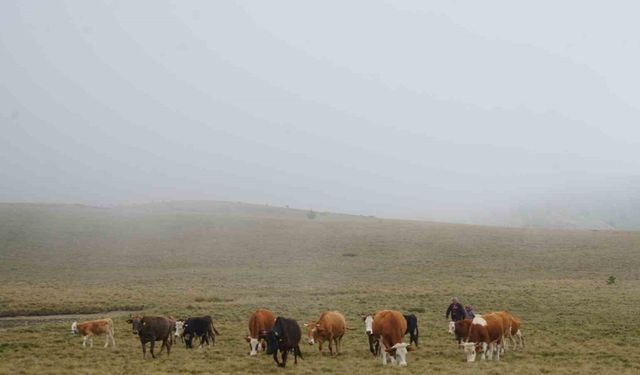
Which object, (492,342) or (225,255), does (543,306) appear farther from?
(225,255)

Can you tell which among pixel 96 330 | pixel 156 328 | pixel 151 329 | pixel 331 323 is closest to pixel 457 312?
pixel 331 323

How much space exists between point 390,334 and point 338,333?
7.56 feet

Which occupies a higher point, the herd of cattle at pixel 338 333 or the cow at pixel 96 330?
the herd of cattle at pixel 338 333

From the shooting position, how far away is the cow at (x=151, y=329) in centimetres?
2005

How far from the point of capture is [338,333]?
21.4m

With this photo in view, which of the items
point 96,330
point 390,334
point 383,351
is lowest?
point 96,330

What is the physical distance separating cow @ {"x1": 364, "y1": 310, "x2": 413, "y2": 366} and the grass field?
647 mm

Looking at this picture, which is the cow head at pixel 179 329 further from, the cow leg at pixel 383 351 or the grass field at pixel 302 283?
the cow leg at pixel 383 351

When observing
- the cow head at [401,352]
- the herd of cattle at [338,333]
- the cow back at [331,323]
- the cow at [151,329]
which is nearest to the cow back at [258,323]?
the herd of cattle at [338,333]

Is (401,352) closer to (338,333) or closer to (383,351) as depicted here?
(383,351)

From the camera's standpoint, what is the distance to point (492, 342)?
66.4ft

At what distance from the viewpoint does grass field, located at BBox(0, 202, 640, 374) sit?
20.5 metres

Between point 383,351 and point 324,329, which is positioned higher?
point 324,329

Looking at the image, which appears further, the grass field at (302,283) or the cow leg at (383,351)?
the grass field at (302,283)
